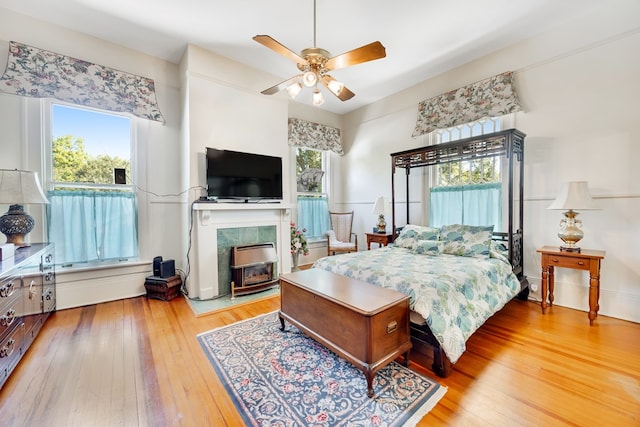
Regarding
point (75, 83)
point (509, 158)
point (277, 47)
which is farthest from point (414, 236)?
point (75, 83)

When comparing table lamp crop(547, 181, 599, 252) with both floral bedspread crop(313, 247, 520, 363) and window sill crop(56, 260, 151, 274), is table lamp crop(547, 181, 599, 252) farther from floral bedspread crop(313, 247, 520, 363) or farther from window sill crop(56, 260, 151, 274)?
window sill crop(56, 260, 151, 274)

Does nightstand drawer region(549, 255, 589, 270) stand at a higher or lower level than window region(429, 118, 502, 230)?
lower

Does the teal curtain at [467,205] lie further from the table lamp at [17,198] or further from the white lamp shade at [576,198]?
the table lamp at [17,198]

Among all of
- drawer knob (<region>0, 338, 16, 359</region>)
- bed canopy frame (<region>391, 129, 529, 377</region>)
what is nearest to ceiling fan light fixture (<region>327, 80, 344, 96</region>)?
bed canopy frame (<region>391, 129, 529, 377</region>)

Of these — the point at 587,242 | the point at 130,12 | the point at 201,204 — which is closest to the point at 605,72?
the point at 587,242

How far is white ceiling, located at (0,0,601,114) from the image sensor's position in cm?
250

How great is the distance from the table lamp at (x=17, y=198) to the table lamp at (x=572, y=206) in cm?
484

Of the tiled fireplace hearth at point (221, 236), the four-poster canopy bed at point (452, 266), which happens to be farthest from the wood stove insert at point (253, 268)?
the four-poster canopy bed at point (452, 266)

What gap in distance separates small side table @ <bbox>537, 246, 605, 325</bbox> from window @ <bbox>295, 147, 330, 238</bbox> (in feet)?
11.0

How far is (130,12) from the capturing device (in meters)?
2.60

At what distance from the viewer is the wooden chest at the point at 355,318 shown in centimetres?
157

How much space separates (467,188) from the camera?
357 centimetres

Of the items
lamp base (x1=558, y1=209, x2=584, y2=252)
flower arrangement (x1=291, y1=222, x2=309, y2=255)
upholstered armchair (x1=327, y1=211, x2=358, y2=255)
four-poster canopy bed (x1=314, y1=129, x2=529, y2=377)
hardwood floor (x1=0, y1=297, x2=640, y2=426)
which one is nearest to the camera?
hardwood floor (x1=0, y1=297, x2=640, y2=426)

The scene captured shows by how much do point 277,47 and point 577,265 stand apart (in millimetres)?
3352
